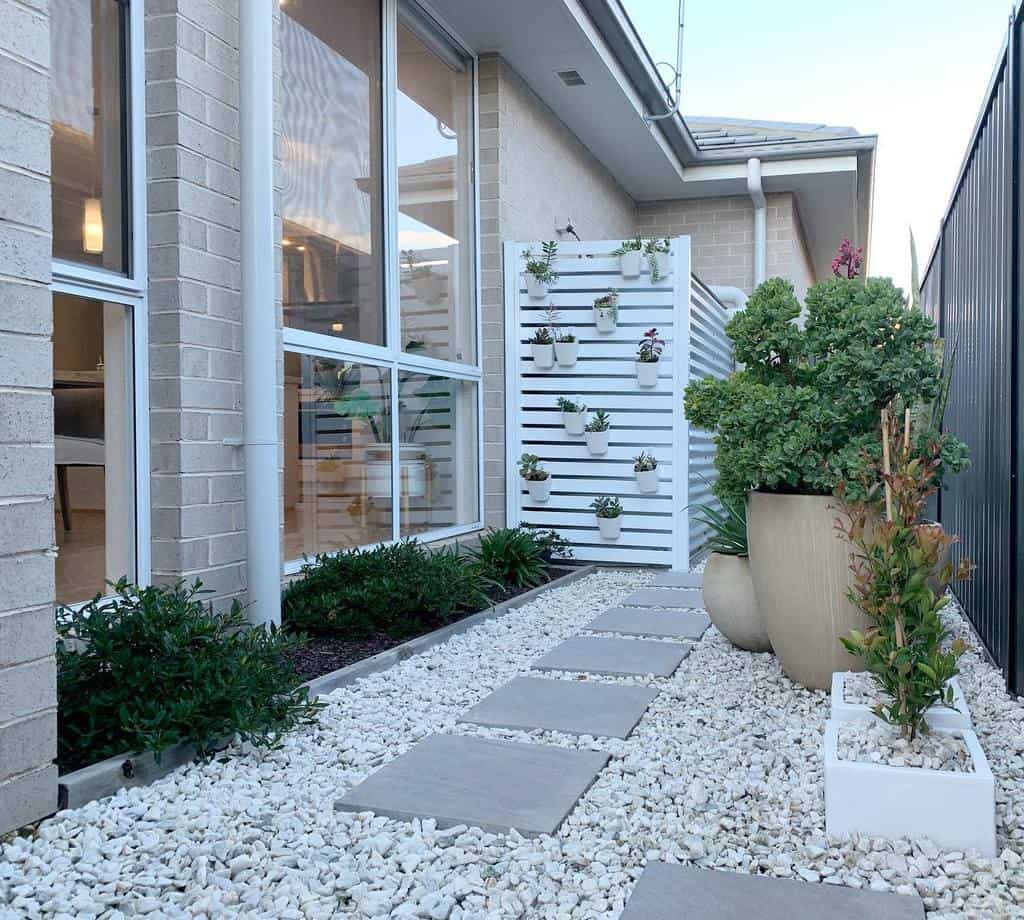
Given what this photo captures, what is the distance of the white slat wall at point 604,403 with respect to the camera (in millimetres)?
6340

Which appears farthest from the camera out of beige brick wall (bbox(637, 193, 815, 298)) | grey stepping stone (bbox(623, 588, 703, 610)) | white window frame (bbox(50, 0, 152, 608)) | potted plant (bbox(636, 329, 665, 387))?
beige brick wall (bbox(637, 193, 815, 298))

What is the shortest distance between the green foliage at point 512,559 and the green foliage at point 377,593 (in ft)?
3.40

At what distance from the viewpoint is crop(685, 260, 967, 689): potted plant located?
303 cm

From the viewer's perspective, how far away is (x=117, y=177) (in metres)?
3.31

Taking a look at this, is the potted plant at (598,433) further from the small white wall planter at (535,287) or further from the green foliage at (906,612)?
the green foliage at (906,612)

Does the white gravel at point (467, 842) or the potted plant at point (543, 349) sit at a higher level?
the potted plant at point (543, 349)

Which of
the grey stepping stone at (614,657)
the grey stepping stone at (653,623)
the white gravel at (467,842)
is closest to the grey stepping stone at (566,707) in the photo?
the white gravel at (467,842)

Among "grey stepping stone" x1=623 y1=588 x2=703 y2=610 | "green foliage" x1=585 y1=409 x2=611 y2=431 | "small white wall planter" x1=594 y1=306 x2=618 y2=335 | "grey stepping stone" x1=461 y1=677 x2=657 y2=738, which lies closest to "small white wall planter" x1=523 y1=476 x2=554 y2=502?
"green foliage" x1=585 y1=409 x2=611 y2=431

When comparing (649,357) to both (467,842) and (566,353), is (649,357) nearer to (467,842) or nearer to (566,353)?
(566,353)

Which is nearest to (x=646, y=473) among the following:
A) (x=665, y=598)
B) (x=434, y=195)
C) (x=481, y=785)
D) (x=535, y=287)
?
(x=665, y=598)

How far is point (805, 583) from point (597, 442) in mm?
3366

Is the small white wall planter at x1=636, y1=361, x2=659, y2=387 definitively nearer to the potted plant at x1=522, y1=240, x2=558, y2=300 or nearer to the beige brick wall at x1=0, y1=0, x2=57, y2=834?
the potted plant at x1=522, y1=240, x2=558, y2=300

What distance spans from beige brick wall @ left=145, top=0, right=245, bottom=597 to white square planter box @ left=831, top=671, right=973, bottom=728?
216 centimetres

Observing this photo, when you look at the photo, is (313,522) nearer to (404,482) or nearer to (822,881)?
(404,482)
